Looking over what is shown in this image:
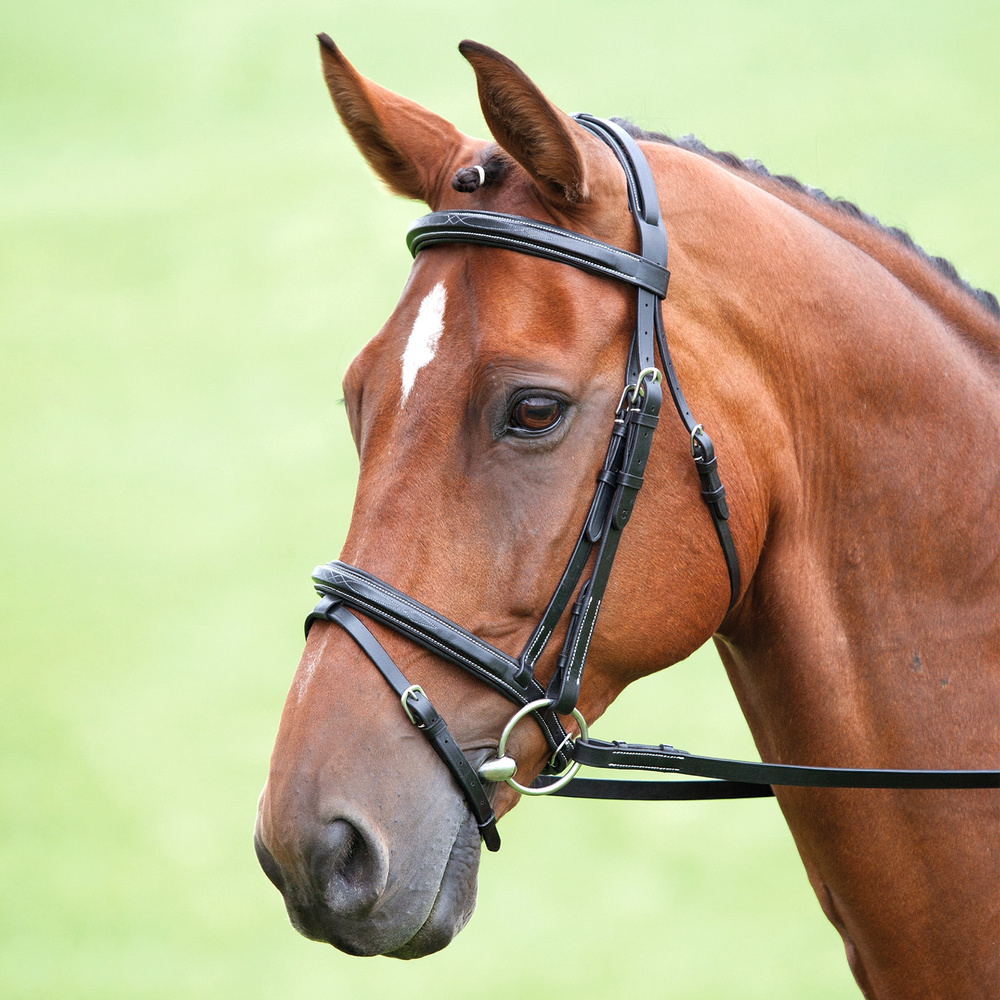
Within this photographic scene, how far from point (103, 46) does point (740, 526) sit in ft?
25.2

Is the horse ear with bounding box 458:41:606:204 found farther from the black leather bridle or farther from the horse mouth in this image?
the horse mouth

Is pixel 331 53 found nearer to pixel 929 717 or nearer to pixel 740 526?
pixel 740 526

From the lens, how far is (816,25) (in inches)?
277

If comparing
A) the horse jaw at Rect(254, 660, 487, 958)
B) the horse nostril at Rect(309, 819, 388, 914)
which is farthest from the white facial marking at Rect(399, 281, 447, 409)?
the horse nostril at Rect(309, 819, 388, 914)

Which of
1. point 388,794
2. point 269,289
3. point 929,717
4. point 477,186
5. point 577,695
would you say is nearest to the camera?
point 388,794

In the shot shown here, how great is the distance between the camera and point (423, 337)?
4.76 feet

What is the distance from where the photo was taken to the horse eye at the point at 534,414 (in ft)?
4.63

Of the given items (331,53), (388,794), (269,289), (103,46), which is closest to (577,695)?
(388,794)

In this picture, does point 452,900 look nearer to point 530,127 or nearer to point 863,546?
point 863,546

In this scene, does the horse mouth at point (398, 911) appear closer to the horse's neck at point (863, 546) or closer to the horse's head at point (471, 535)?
the horse's head at point (471, 535)

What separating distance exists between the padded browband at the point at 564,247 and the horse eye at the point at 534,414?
221 mm

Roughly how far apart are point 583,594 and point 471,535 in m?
0.19

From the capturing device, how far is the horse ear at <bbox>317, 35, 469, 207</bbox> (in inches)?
65.4

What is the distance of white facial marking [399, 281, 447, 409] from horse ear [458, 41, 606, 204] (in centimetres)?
23
